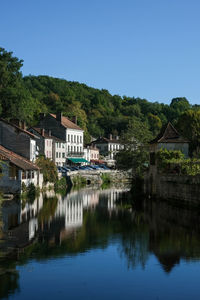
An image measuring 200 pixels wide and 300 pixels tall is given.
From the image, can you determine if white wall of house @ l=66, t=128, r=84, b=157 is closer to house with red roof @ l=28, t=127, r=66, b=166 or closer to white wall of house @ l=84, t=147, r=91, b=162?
house with red roof @ l=28, t=127, r=66, b=166

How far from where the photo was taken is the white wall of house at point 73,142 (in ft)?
306

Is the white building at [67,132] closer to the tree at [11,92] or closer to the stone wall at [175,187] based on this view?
the tree at [11,92]

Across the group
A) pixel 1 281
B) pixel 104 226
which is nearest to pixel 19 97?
pixel 104 226

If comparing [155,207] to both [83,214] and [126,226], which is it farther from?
[126,226]

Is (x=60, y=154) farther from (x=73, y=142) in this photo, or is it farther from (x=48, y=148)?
(x=48, y=148)

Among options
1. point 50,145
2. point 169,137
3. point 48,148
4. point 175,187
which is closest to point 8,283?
point 175,187

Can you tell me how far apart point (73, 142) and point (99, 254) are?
72.9 m

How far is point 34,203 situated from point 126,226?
14.4m

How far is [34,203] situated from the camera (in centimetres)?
4497

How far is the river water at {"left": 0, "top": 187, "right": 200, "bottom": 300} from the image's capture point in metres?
17.9

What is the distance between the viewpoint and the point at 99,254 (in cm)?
2361

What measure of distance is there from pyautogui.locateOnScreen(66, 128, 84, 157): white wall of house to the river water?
53.1 m

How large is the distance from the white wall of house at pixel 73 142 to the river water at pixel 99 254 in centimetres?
5314

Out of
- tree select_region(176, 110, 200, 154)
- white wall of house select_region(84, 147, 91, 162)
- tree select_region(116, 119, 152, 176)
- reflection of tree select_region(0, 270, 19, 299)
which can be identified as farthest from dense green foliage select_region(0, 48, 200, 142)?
reflection of tree select_region(0, 270, 19, 299)
